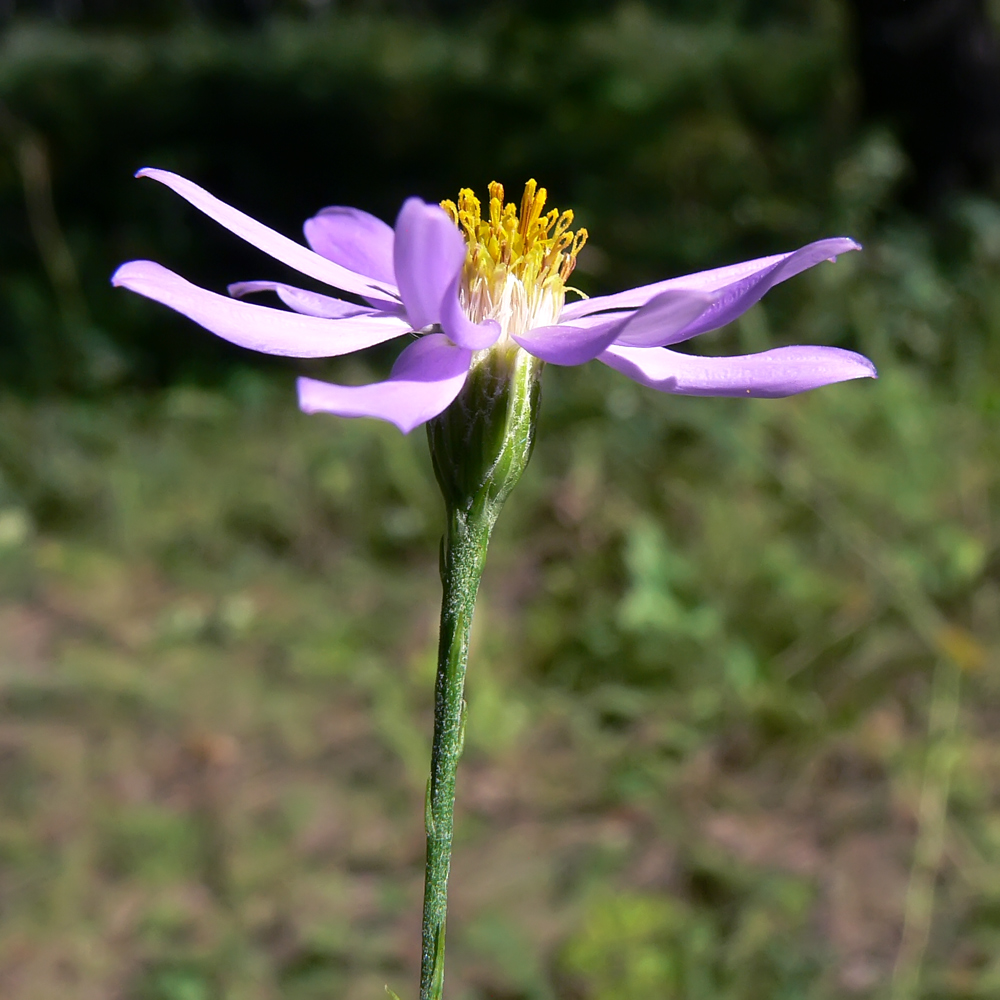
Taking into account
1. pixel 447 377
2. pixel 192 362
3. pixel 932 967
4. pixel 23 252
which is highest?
pixel 23 252

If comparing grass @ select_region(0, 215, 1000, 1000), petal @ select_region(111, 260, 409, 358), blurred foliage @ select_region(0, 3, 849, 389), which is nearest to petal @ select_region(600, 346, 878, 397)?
petal @ select_region(111, 260, 409, 358)

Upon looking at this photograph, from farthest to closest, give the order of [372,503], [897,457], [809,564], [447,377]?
[372,503] → [897,457] → [809,564] → [447,377]

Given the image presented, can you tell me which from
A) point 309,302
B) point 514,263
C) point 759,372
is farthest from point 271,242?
point 759,372

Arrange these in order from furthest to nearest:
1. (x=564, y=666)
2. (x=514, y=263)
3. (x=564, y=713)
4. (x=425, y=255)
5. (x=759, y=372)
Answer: (x=564, y=666)
(x=564, y=713)
(x=514, y=263)
(x=759, y=372)
(x=425, y=255)

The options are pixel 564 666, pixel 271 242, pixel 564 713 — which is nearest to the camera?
pixel 271 242

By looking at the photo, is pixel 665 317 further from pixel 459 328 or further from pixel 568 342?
pixel 459 328

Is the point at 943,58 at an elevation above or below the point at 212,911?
above

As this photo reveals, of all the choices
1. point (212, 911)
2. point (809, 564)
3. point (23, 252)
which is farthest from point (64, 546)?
point (23, 252)

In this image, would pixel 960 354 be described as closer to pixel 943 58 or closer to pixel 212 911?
pixel 943 58
